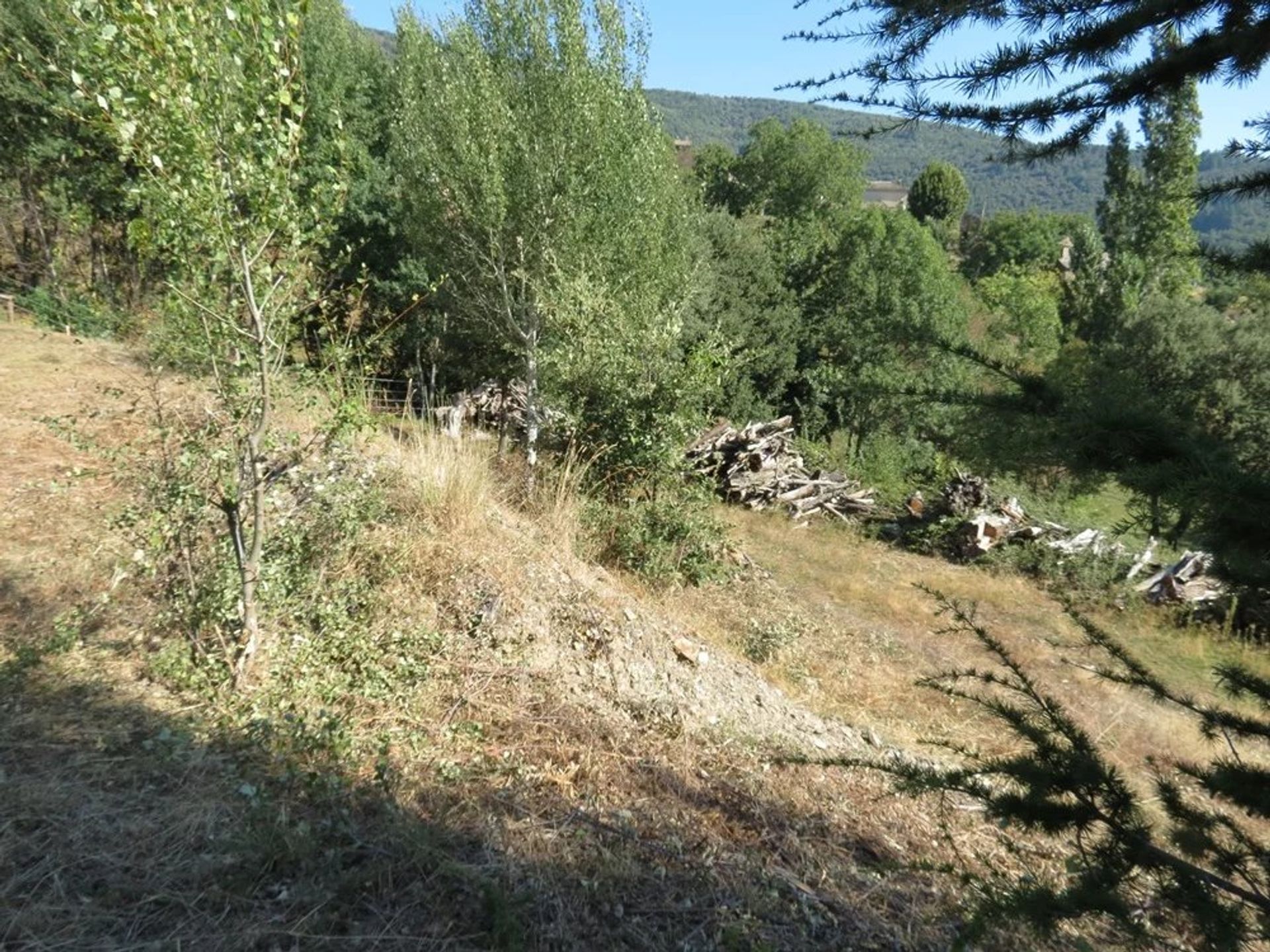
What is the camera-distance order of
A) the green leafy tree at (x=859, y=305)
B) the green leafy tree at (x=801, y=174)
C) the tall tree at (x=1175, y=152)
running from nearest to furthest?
1. the tall tree at (x=1175, y=152)
2. the green leafy tree at (x=859, y=305)
3. the green leafy tree at (x=801, y=174)

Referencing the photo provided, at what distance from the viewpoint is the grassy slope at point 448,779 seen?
8.92 ft

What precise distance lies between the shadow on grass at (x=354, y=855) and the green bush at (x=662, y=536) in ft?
13.4

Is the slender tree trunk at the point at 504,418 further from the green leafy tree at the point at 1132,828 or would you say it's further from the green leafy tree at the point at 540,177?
the green leafy tree at the point at 1132,828

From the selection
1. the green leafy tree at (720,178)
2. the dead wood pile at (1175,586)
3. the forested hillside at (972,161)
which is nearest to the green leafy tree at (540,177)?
the forested hillside at (972,161)

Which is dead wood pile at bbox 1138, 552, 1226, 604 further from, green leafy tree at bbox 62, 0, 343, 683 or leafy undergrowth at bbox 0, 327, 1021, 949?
green leafy tree at bbox 62, 0, 343, 683

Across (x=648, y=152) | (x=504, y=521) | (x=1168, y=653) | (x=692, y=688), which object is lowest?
(x=1168, y=653)

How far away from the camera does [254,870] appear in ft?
9.10

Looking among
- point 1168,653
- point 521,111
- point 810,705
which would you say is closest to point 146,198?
Answer: point 810,705

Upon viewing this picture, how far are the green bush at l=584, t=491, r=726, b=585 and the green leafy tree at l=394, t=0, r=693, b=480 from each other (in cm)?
113

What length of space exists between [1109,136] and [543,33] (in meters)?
9.67

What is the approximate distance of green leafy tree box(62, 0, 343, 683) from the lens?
10.0 ft

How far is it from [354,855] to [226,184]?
2.96 meters

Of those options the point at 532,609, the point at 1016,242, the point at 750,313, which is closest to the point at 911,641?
the point at 532,609

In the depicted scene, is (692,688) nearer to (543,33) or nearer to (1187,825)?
Result: (1187,825)
